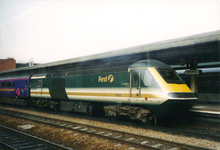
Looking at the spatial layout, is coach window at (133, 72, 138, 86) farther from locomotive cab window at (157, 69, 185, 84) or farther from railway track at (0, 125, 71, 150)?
railway track at (0, 125, 71, 150)

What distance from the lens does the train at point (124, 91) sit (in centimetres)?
887

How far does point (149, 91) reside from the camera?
926 centimetres

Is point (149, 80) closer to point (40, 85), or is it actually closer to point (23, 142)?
point (23, 142)

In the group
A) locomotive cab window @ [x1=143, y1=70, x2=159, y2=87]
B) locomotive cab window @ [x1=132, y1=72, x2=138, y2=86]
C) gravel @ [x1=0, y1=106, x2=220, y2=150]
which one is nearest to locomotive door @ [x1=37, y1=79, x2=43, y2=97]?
gravel @ [x1=0, y1=106, x2=220, y2=150]

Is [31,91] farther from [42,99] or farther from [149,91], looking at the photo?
[149,91]

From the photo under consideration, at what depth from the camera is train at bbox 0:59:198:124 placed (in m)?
8.87

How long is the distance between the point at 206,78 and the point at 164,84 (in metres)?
13.8

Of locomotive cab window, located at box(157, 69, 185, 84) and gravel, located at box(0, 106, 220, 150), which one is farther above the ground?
locomotive cab window, located at box(157, 69, 185, 84)

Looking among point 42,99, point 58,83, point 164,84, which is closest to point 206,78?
point 164,84

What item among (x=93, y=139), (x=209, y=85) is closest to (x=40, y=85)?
(x=93, y=139)

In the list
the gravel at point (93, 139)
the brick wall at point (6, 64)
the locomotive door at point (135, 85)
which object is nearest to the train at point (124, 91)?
the locomotive door at point (135, 85)

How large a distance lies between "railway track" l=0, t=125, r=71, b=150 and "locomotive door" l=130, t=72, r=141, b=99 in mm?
4604

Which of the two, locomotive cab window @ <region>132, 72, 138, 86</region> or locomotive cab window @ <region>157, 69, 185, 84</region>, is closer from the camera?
locomotive cab window @ <region>157, 69, 185, 84</region>

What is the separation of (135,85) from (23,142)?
5907mm
